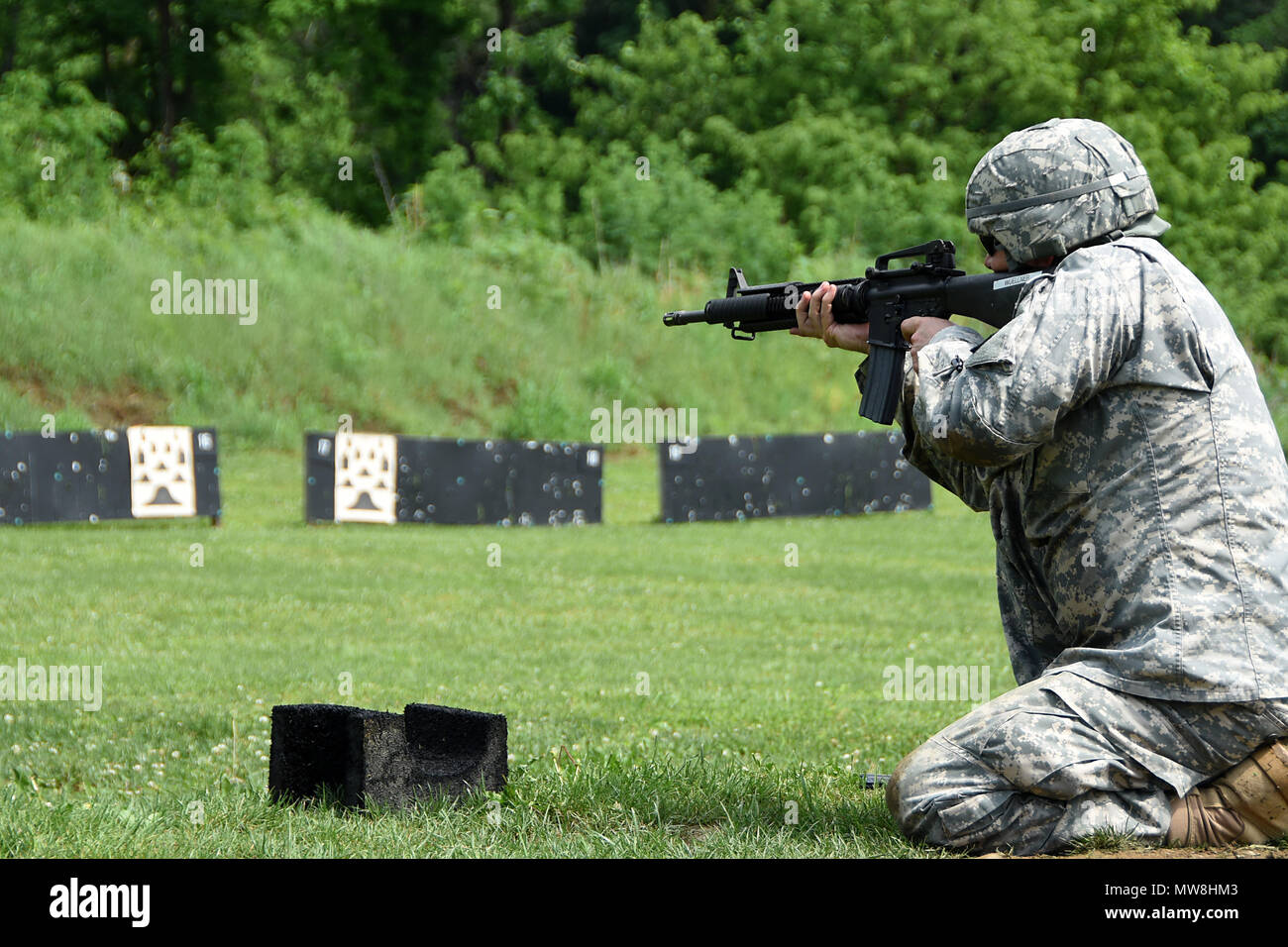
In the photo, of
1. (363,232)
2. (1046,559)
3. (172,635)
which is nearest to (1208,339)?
(1046,559)

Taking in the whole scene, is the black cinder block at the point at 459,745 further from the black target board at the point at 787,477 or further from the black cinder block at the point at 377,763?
the black target board at the point at 787,477

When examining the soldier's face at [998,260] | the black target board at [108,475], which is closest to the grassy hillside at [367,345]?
the black target board at [108,475]

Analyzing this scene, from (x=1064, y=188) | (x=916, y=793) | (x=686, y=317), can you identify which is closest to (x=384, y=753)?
(x=916, y=793)

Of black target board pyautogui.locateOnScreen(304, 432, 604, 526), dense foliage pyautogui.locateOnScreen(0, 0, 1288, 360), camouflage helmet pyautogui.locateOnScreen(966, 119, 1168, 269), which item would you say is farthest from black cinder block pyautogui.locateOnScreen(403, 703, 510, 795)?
dense foliage pyautogui.locateOnScreen(0, 0, 1288, 360)

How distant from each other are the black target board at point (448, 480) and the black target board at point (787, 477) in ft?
3.76

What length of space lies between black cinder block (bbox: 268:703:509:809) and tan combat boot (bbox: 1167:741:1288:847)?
2174mm

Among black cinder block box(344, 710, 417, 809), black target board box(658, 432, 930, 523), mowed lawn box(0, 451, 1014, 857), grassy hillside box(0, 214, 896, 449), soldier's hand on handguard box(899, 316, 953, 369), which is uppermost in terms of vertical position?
grassy hillside box(0, 214, 896, 449)

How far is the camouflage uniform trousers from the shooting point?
3.86m

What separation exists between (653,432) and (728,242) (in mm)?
8419

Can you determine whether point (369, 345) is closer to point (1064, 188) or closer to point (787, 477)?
point (787, 477)

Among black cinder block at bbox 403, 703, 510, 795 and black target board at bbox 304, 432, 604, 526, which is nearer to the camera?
black cinder block at bbox 403, 703, 510, 795

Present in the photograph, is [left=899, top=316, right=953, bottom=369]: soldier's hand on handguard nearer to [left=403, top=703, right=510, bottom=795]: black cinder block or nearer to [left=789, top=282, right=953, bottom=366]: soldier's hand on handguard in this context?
[left=789, top=282, right=953, bottom=366]: soldier's hand on handguard

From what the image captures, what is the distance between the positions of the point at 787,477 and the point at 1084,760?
15.4 meters

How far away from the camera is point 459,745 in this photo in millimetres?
5023
